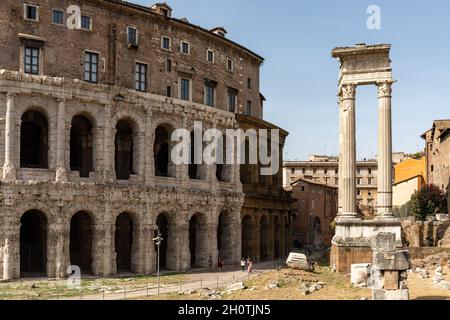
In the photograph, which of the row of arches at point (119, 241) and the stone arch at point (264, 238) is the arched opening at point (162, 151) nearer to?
the row of arches at point (119, 241)

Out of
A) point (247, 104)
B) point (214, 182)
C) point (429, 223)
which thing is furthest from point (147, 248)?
point (429, 223)

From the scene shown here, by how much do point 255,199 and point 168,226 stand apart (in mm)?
10332

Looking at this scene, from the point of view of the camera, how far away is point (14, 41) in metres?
34.7

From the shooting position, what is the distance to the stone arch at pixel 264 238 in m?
52.2

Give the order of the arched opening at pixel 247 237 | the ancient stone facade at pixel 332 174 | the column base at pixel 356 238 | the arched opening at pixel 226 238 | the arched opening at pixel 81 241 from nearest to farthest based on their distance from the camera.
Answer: the column base at pixel 356 238, the arched opening at pixel 81 241, the arched opening at pixel 226 238, the arched opening at pixel 247 237, the ancient stone facade at pixel 332 174

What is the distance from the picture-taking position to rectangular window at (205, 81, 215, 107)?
147ft

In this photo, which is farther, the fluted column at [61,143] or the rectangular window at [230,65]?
the rectangular window at [230,65]

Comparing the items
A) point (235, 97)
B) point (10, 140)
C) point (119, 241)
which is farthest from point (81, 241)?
point (235, 97)

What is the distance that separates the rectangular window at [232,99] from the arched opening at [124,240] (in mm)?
12745

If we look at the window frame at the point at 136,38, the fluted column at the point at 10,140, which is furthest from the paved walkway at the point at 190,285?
the window frame at the point at 136,38

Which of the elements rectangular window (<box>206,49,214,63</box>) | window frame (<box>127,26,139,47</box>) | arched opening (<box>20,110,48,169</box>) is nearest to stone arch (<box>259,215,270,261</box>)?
rectangular window (<box>206,49,214,63</box>)

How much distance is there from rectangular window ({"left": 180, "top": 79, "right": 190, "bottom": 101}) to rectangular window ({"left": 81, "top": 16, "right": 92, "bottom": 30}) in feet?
26.4

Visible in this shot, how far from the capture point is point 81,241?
38344 mm

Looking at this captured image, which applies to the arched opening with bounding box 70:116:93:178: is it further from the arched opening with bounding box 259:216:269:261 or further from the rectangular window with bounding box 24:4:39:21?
the arched opening with bounding box 259:216:269:261
